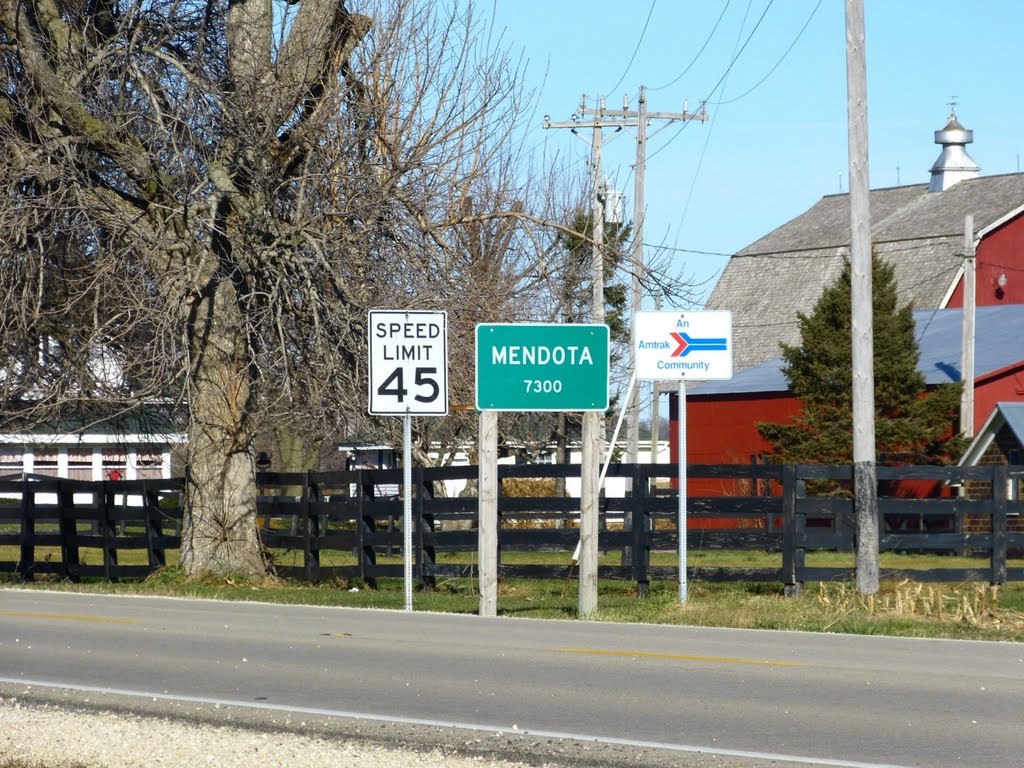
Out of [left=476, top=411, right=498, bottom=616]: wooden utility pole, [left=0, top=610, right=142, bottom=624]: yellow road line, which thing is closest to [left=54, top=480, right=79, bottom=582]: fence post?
[left=0, top=610, right=142, bottom=624]: yellow road line

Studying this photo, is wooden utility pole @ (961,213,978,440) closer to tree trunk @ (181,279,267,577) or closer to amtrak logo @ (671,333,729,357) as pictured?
amtrak logo @ (671,333,729,357)

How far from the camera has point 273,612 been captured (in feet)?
49.0

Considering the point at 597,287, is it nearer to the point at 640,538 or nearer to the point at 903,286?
the point at 640,538

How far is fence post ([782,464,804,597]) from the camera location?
16516mm

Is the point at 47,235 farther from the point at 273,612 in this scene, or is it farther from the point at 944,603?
the point at 944,603

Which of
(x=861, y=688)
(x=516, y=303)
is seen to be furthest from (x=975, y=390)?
(x=861, y=688)

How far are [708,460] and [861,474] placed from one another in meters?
28.7

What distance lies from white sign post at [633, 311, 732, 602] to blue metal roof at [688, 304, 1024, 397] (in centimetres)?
2353

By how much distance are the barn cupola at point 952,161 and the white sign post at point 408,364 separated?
4697cm

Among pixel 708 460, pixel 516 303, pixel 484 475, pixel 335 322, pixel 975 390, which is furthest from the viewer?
pixel 708 460

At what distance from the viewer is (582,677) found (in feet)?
32.7

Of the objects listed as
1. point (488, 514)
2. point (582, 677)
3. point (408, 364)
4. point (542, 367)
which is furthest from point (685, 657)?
point (408, 364)

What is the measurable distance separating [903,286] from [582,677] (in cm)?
4483

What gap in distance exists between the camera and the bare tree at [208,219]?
17156 mm
